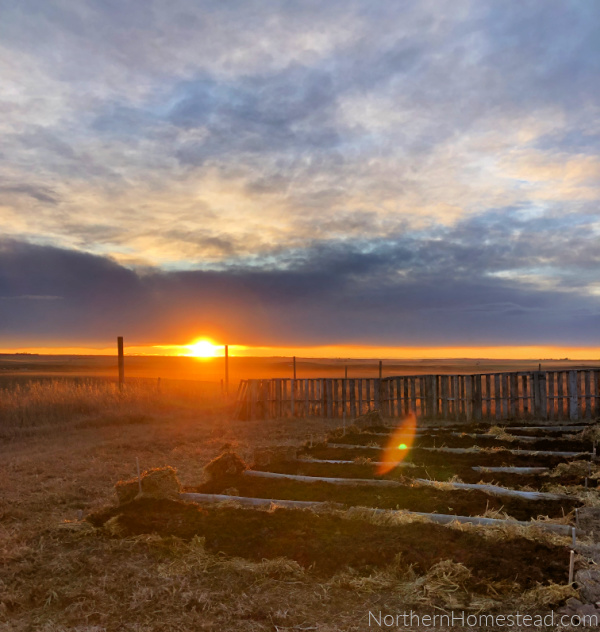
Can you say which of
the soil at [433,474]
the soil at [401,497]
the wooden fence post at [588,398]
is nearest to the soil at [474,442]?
the soil at [433,474]

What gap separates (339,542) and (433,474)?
11.6ft

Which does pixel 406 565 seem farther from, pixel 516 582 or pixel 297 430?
pixel 297 430

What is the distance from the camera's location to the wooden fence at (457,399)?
54.0 feet

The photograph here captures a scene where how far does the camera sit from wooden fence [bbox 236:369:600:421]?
16.5 meters

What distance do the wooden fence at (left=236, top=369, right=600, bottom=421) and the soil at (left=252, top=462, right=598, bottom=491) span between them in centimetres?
743

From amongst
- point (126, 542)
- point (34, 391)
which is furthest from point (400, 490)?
point (34, 391)

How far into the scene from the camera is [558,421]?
16.2 metres

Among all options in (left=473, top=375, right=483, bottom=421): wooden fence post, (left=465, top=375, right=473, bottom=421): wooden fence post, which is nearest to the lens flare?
(left=465, top=375, right=473, bottom=421): wooden fence post

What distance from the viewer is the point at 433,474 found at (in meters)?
8.21

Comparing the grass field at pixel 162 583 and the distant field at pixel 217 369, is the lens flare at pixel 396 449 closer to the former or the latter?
the grass field at pixel 162 583

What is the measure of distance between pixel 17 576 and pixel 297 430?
10.2 m

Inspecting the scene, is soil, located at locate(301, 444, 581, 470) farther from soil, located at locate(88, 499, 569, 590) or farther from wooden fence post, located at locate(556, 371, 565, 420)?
wooden fence post, located at locate(556, 371, 565, 420)

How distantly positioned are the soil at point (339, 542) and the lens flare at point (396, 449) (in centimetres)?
283

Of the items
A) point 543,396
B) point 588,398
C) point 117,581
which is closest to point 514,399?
point 543,396
